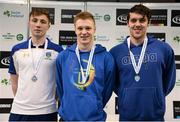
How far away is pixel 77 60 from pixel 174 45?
108 inches

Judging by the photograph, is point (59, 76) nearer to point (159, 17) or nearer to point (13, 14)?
point (13, 14)

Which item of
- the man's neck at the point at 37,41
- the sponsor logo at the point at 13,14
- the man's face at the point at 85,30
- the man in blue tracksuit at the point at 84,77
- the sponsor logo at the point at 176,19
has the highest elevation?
the sponsor logo at the point at 13,14

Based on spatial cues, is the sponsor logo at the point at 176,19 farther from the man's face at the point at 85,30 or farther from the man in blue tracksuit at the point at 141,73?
the man's face at the point at 85,30

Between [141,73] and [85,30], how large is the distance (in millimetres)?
533

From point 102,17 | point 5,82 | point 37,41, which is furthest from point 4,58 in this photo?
point 37,41

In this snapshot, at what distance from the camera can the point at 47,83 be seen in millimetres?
2426

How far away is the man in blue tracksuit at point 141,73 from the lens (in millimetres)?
2293

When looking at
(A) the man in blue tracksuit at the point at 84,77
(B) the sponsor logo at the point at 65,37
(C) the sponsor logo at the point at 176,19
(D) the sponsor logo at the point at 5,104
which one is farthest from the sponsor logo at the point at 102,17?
(A) the man in blue tracksuit at the point at 84,77

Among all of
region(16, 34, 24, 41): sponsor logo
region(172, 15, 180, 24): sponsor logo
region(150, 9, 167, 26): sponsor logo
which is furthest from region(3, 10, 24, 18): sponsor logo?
region(172, 15, 180, 24): sponsor logo

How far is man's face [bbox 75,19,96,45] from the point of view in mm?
2236

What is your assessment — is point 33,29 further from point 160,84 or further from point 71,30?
point 71,30

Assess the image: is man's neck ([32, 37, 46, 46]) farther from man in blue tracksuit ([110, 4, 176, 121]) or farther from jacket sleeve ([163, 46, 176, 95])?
jacket sleeve ([163, 46, 176, 95])

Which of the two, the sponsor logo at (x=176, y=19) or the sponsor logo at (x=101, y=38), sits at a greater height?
the sponsor logo at (x=176, y=19)

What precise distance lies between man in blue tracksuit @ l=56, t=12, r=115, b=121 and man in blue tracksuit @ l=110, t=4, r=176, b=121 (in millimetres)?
115
